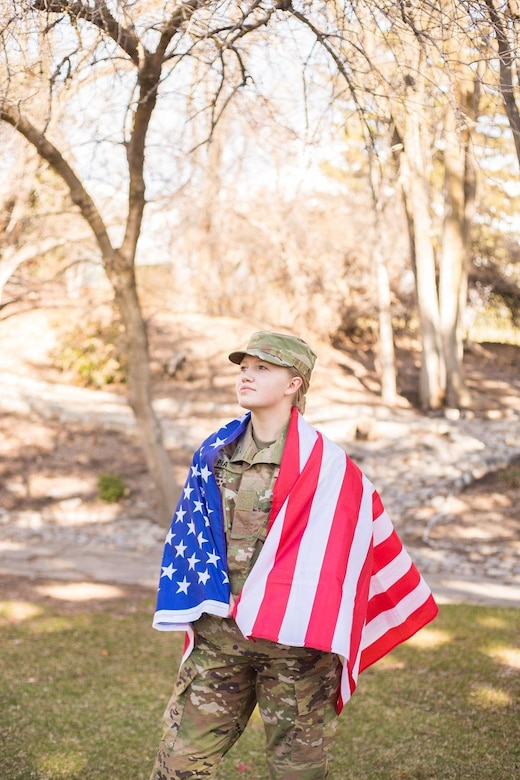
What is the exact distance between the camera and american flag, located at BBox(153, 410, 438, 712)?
2.72m

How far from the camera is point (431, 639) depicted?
21.1 ft

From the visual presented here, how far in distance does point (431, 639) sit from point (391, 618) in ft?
11.5

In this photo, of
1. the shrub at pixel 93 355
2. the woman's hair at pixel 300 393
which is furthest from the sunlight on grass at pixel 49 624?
the shrub at pixel 93 355

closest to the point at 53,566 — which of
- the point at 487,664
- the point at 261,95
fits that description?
the point at 487,664

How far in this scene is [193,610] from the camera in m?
2.85

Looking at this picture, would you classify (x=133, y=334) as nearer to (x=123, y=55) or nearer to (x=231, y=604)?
(x=123, y=55)

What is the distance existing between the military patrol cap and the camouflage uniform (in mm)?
314

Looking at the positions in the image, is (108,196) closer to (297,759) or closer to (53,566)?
(53,566)

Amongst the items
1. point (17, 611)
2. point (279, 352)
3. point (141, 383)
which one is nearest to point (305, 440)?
point (279, 352)

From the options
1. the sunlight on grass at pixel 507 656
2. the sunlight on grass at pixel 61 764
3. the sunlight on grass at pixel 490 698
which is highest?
the sunlight on grass at pixel 61 764

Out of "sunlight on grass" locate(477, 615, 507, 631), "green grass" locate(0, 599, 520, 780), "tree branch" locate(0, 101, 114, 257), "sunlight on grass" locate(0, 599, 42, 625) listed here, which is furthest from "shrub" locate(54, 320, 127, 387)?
"sunlight on grass" locate(477, 615, 507, 631)

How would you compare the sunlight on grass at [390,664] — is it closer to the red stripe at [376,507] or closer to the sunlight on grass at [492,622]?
the sunlight on grass at [492,622]

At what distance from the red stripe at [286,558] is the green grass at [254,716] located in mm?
1821

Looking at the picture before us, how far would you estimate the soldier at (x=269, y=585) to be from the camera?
9.04ft
